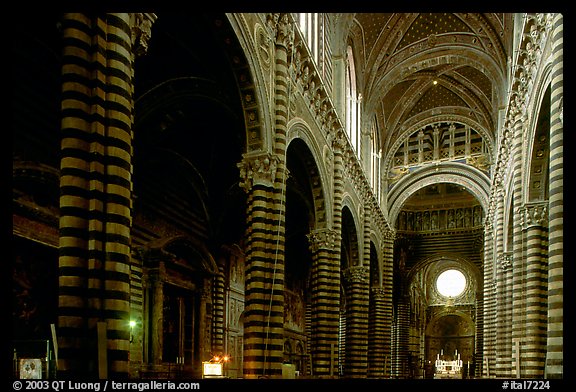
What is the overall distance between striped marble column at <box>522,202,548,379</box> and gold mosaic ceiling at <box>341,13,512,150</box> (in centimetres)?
1361

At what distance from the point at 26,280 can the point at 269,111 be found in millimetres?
7289

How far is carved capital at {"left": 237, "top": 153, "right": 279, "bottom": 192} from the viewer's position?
1527 centimetres

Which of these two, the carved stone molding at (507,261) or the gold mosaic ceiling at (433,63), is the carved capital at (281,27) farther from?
the carved stone molding at (507,261)

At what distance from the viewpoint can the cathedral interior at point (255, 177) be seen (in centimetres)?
840

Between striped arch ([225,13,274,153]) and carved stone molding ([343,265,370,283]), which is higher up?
striped arch ([225,13,274,153])

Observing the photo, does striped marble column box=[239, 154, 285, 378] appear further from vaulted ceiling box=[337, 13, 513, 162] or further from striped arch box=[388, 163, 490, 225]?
striped arch box=[388, 163, 490, 225]

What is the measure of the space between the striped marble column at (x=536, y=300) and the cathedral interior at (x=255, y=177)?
55 millimetres

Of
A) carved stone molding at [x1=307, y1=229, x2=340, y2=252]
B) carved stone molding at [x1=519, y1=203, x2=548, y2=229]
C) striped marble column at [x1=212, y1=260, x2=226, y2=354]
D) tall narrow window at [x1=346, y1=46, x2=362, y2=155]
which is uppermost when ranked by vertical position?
tall narrow window at [x1=346, y1=46, x2=362, y2=155]

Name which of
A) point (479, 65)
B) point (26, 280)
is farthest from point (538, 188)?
point (479, 65)

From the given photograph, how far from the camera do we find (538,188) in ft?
54.3

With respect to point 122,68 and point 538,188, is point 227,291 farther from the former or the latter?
point 122,68

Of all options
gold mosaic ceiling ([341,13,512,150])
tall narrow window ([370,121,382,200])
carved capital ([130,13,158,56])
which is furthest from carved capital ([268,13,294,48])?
tall narrow window ([370,121,382,200])

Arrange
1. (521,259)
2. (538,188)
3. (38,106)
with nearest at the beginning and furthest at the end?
(38,106)
(538,188)
(521,259)

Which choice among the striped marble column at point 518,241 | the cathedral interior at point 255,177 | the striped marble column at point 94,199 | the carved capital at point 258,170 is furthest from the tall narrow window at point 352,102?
the striped marble column at point 94,199
